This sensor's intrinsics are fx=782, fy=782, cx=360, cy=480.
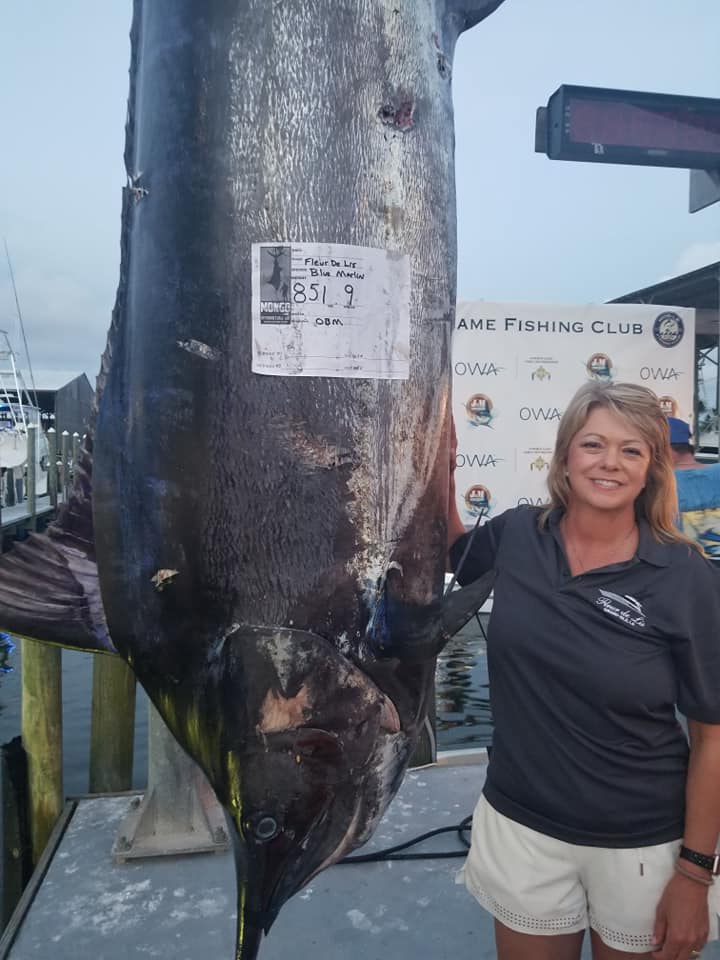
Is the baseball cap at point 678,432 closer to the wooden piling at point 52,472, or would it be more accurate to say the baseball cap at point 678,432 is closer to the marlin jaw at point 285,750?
the marlin jaw at point 285,750

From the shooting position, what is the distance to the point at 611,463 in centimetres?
134

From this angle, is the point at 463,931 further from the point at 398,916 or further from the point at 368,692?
the point at 368,692

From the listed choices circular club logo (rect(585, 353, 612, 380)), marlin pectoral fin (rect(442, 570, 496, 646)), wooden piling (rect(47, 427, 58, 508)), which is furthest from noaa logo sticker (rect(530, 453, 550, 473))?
wooden piling (rect(47, 427, 58, 508))

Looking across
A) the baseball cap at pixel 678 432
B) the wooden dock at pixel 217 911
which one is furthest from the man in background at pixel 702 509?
the wooden dock at pixel 217 911

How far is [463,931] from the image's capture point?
6.68ft

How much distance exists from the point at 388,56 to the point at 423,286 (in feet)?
1.11

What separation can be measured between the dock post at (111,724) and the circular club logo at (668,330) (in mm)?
3741

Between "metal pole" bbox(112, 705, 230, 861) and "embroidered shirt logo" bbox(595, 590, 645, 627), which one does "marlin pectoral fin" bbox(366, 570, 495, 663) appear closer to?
"embroidered shirt logo" bbox(595, 590, 645, 627)

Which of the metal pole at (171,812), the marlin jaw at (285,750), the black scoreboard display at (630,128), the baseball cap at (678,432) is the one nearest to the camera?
the marlin jaw at (285,750)

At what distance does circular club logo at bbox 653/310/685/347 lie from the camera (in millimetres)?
4914

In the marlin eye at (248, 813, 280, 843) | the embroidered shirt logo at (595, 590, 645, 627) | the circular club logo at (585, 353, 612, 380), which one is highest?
the circular club logo at (585, 353, 612, 380)

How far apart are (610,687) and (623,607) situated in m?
0.13

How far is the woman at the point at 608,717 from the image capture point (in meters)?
1.27

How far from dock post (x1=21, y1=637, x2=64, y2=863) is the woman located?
188cm
